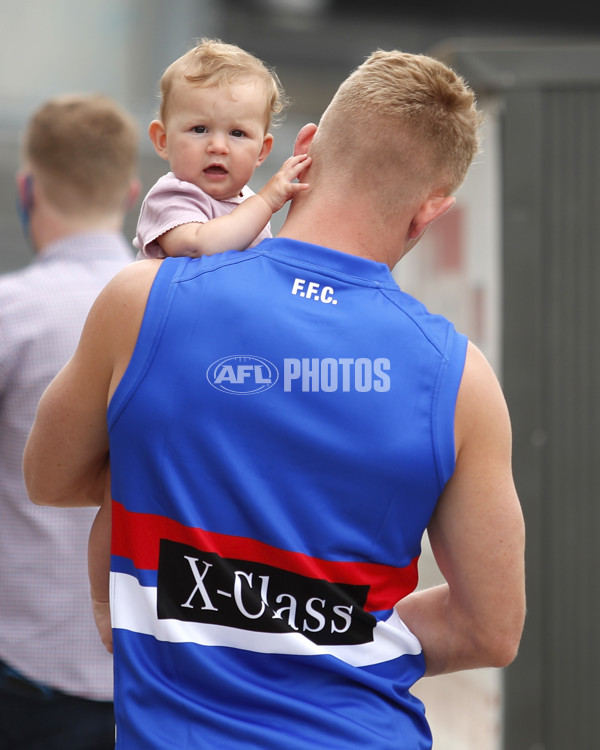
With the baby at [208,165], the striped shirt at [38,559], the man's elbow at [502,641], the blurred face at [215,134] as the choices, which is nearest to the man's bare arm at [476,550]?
the man's elbow at [502,641]

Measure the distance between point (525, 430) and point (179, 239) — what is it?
2.57 meters

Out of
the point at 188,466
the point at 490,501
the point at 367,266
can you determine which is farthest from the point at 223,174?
the point at 490,501

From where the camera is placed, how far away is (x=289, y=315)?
150 cm

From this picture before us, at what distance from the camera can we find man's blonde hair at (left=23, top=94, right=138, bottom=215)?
271 cm

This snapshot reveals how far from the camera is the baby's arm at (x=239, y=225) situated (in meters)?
1.60

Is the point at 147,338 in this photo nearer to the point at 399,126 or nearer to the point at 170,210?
the point at 170,210

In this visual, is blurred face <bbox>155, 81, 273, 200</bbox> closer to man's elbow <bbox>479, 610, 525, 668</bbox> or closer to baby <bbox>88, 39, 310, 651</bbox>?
baby <bbox>88, 39, 310, 651</bbox>

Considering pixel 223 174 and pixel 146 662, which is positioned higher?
pixel 223 174

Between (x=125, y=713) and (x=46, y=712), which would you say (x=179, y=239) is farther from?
(x=46, y=712)

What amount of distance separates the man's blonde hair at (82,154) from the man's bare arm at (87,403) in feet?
3.98

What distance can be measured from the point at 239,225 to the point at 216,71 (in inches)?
10.9

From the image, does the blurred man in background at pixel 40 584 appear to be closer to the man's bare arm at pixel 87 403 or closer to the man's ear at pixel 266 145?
the man's bare arm at pixel 87 403

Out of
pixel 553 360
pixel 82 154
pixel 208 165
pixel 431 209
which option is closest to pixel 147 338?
pixel 208 165

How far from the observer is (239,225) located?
162 centimetres
